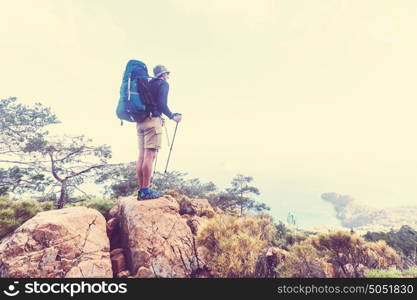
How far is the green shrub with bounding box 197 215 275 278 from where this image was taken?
13.6ft

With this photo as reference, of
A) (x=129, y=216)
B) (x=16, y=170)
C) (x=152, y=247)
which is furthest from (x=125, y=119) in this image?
(x=16, y=170)

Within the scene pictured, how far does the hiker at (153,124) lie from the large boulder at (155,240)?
88cm

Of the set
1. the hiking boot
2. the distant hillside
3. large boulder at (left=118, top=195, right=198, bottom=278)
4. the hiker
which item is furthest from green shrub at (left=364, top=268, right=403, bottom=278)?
the distant hillside

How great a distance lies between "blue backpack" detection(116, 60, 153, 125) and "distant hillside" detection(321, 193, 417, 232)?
9058cm

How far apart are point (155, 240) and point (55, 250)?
173cm

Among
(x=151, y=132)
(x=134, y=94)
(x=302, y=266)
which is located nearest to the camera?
(x=134, y=94)

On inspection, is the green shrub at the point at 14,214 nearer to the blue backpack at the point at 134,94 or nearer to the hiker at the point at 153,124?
the hiker at the point at 153,124

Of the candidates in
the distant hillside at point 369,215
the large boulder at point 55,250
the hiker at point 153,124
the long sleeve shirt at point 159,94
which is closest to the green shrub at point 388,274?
the hiker at point 153,124

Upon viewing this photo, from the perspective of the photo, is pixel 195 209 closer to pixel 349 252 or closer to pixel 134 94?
pixel 134 94

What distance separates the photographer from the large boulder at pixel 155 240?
4.39 m

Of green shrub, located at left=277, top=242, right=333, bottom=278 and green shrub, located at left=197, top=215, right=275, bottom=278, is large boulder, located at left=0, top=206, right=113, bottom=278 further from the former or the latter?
green shrub, located at left=277, top=242, right=333, bottom=278

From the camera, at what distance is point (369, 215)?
95250 millimetres

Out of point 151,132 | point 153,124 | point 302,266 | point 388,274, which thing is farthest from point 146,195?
point 388,274

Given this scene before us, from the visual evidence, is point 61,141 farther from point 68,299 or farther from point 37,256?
point 68,299
